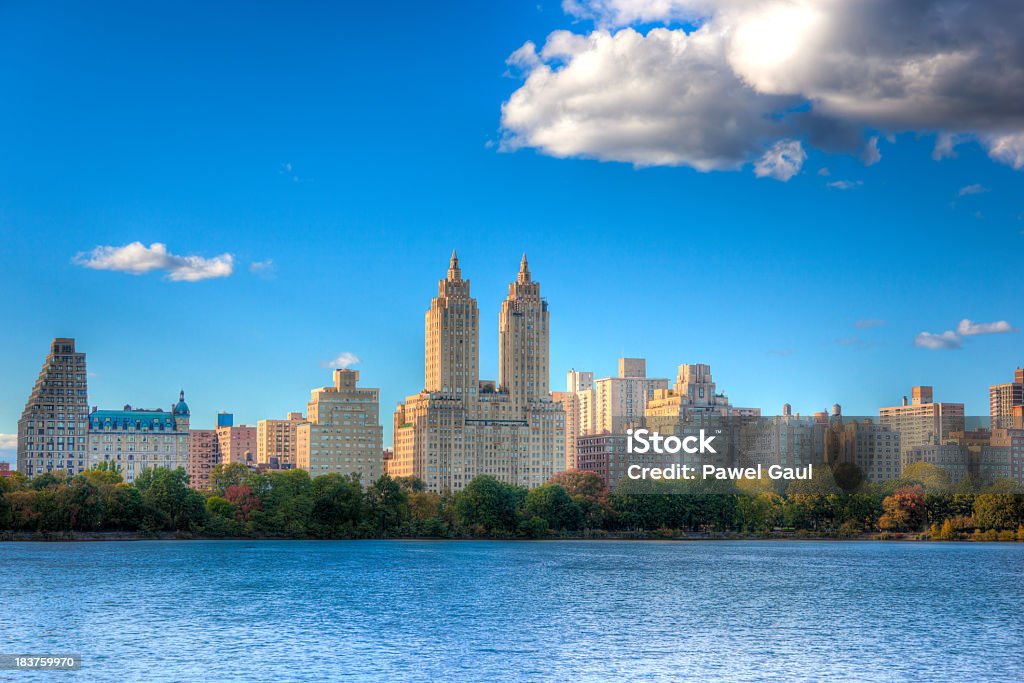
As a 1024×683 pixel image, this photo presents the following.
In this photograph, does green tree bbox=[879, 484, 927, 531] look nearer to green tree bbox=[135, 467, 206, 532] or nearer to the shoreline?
the shoreline

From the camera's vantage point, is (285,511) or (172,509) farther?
(285,511)

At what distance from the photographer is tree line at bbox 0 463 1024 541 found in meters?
129

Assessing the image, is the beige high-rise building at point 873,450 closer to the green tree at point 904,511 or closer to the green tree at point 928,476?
Result: the green tree at point 928,476

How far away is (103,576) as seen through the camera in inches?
3484

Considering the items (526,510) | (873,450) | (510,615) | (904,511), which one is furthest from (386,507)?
(510,615)

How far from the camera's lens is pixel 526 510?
140375 millimetres

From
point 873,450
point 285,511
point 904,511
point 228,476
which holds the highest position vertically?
point 873,450

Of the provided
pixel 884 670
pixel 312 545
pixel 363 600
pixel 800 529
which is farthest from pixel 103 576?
pixel 800 529

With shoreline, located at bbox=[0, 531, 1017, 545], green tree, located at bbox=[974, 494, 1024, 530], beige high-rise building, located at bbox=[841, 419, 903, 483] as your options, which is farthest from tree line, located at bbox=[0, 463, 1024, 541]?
beige high-rise building, located at bbox=[841, 419, 903, 483]

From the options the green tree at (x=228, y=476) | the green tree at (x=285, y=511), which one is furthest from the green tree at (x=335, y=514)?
the green tree at (x=228, y=476)

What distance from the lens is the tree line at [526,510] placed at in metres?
129

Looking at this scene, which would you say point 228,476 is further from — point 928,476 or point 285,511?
point 928,476

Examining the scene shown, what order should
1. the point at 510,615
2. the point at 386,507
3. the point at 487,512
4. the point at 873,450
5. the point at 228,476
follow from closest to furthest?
the point at 510,615
the point at 873,450
the point at 386,507
the point at 487,512
the point at 228,476

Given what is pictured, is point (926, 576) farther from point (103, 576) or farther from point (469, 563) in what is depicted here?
point (103, 576)
